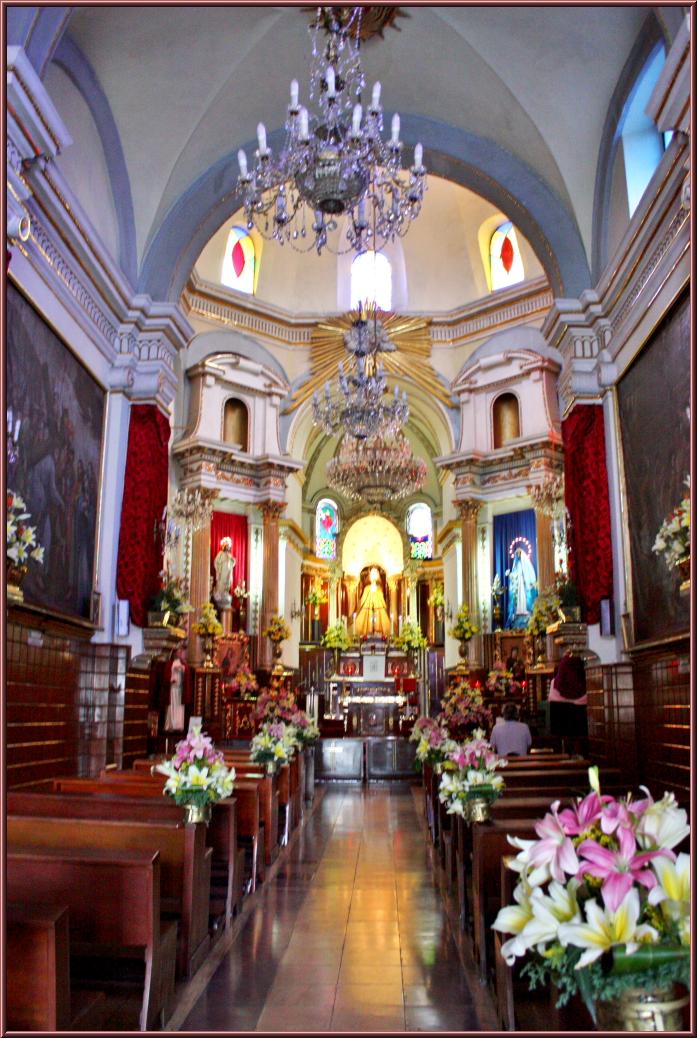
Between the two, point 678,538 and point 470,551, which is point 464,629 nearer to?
point 470,551

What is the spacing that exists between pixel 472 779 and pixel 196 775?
1.78m

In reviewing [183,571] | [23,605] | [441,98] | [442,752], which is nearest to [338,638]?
[183,571]

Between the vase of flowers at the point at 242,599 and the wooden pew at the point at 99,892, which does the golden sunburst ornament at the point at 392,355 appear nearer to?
the vase of flowers at the point at 242,599

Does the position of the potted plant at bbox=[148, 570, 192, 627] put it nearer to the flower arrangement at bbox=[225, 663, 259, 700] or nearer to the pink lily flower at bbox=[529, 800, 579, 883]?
the flower arrangement at bbox=[225, 663, 259, 700]

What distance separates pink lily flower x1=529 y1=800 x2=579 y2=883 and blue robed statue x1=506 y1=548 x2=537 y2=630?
17.9 meters

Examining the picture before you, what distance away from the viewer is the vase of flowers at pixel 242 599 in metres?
20.8

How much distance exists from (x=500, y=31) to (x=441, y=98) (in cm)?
136

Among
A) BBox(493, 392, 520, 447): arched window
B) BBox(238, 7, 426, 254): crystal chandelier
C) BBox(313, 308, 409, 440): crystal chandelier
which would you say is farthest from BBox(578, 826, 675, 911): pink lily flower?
BBox(493, 392, 520, 447): arched window

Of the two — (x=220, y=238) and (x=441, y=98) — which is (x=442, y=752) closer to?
(x=441, y=98)

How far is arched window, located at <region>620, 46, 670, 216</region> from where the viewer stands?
30.9 feet

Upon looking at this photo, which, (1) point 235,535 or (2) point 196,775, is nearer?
(2) point 196,775

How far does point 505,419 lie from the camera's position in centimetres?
2125

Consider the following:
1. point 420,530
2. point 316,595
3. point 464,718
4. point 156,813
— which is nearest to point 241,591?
point 316,595

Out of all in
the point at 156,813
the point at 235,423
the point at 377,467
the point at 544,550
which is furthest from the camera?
the point at 235,423
